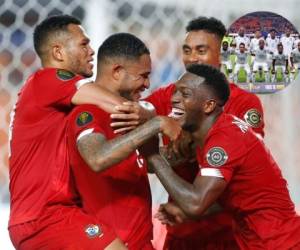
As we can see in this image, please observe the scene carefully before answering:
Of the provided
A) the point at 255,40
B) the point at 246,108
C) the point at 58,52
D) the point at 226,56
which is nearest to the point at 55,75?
the point at 58,52

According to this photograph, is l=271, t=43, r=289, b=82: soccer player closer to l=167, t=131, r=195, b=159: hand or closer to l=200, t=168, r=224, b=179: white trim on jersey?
l=167, t=131, r=195, b=159: hand

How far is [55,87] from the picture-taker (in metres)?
1.91

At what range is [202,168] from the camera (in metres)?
1.84

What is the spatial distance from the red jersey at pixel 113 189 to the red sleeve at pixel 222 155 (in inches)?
8.0

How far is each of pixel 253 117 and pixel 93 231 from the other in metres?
0.83

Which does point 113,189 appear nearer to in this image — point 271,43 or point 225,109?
point 225,109

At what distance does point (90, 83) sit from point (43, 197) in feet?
1.23

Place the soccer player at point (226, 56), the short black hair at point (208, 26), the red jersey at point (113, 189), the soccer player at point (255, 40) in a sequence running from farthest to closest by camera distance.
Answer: the soccer player at point (255, 40) → the soccer player at point (226, 56) → the short black hair at point (208, 26) → the red jersey at point (113, 189)

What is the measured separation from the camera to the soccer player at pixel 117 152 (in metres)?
1.73

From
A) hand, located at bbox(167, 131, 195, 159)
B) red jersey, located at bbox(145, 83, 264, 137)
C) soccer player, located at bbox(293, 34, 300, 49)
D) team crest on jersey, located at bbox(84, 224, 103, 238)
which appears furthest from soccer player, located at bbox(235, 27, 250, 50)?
team crest on jersey, located at bbox(84, 224, 103, 238)

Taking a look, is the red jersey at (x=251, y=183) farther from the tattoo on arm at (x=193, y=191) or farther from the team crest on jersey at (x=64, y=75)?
the team crest on jersey at (x=64, y=75)

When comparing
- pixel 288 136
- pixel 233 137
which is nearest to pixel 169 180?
pixel 233 137

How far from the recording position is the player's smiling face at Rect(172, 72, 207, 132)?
1.99 metres

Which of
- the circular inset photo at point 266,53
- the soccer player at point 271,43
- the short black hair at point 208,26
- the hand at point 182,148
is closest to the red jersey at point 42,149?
the hand at point 182,148
